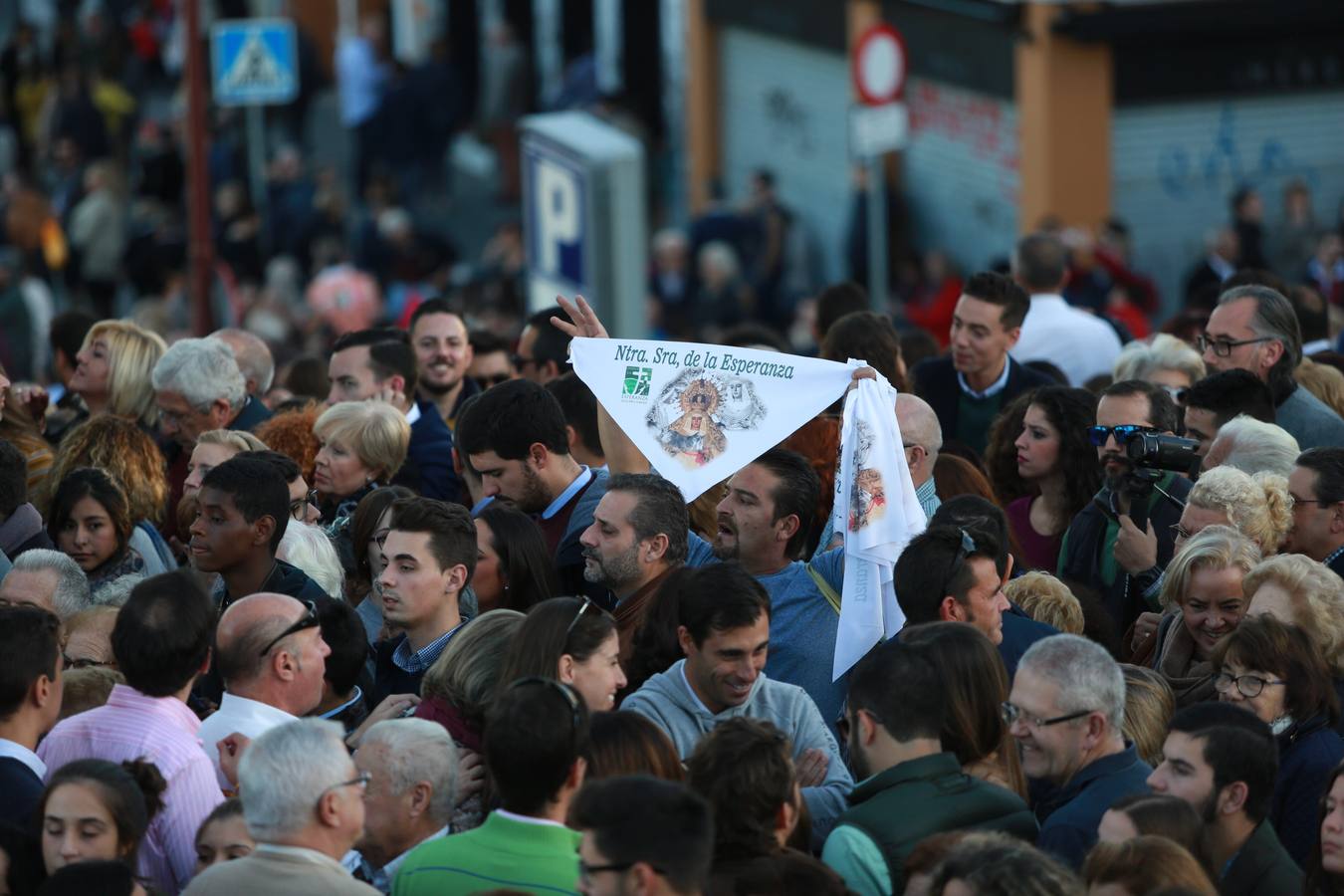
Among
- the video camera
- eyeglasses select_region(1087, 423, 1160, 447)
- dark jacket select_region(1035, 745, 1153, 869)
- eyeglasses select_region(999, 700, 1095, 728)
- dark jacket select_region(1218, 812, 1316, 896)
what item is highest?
eyeglasses select_region(1087, 423, 1160, 447)

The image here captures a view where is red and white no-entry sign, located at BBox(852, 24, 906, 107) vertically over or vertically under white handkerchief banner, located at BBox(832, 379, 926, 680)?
over

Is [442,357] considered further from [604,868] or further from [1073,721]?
[604,868]

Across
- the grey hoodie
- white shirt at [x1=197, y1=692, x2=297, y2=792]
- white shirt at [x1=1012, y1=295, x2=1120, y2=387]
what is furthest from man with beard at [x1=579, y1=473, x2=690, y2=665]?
white shirt at [x1=1012, y1=295, x2=1120, y2=387]

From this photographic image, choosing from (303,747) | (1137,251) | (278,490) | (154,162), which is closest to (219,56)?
(154,162)

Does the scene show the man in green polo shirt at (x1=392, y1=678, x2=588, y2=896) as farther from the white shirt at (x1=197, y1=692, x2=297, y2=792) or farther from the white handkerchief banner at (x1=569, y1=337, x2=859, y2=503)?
the white handkerchief banner at (x1=569, y1=337, x2=859, y2=503)

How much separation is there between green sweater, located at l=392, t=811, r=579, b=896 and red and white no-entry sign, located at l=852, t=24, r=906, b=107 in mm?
12088

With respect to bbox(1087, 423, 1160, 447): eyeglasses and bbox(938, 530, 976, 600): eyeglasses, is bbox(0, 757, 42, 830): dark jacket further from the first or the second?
bbox(1087, 423, 1160, 447): eyeglasses

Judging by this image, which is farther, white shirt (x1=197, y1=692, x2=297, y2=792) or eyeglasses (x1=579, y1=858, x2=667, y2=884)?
white shirt (x1=197, y1=692, x2=297, y2=792)

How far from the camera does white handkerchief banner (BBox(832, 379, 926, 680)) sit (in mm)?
6797

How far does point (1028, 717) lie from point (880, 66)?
11.5 m

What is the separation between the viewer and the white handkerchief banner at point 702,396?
735 centimetres

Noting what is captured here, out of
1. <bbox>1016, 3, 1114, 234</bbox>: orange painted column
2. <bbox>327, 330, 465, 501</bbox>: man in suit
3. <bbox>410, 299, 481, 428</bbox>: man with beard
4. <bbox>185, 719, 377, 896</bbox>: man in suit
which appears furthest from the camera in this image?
<bbox>1016, 3, 1114, 234</bbox>: orange painted column

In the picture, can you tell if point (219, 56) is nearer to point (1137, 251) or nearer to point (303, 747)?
point (1137, 251)

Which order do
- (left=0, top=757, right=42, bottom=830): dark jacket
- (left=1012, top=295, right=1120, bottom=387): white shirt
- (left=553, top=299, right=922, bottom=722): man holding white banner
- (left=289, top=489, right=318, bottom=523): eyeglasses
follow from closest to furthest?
(left=0, top=757, right=42, bottom=830): dark jacket
(left=553, top=299, right=922, bottom=722): man holding white banner
(left=289, top=489, right=318, bottom=523): eyeglasses
(left=1012, top=295, right=1120, bottom=387): white shirt
